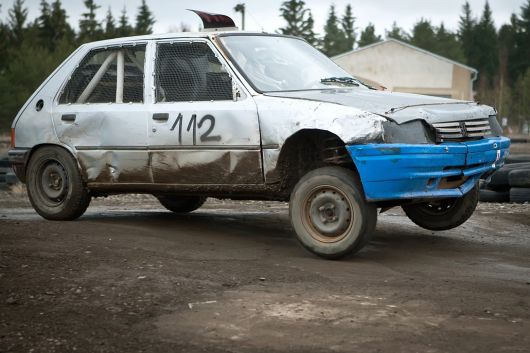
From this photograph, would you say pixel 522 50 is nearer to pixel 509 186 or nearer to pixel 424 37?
pixel 424 37

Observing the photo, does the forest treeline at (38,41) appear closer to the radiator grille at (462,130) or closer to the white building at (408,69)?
the white building at (408,69)

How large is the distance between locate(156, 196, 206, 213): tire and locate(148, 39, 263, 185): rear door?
2.19m

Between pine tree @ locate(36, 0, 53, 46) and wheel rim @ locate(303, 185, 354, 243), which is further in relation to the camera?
pine tree @ locate(36, 0, 53, 46)

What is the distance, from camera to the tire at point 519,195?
1152 centimetres

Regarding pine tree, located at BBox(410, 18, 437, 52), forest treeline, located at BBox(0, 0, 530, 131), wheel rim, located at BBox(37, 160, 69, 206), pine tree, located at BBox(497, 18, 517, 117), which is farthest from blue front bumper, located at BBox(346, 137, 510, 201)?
pine tree, located at BBox(410, 18, 437, 52)

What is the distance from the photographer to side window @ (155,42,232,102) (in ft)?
24.7

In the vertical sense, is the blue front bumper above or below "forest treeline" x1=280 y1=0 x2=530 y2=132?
below

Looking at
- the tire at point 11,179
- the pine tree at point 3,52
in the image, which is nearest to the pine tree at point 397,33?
the pine tree at point 3,52

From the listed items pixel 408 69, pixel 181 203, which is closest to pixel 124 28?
pixel 408 69

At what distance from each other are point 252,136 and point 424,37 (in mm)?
107791

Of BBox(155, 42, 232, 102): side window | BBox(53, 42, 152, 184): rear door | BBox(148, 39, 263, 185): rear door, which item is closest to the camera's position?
BBox(148, 39, 263, 185): rear door

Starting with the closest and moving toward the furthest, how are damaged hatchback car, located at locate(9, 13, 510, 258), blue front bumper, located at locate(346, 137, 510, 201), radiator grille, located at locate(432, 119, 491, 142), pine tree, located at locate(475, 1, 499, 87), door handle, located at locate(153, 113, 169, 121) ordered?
blue front bumper, located at locate(346, 137, 510, 201)
damaged hatchback car, located at locate(9, 13, 510, 258)
radiator grille, located at locate(432, 119, 491, 142)
door handle, located at locate(153, 113, 169, 121)
pine tree, located at locate(475, 1, 499, 87)

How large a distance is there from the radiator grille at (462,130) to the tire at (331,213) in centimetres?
75

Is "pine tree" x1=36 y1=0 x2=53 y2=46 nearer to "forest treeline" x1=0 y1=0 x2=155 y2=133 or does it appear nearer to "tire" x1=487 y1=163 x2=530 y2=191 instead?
"forest treeline" x1=0 y1=0 x2=155 y2=133
